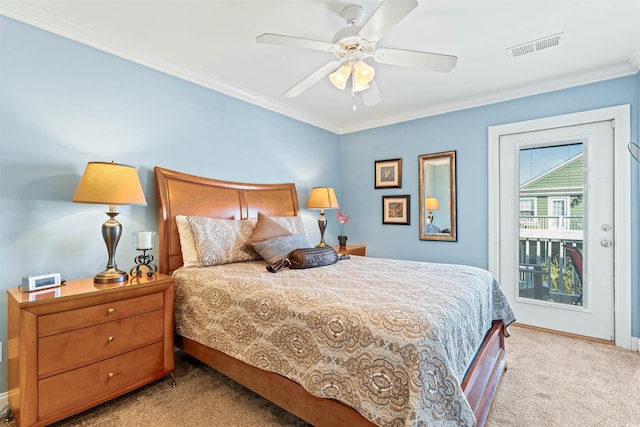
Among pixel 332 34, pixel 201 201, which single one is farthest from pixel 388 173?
pixel 201 201

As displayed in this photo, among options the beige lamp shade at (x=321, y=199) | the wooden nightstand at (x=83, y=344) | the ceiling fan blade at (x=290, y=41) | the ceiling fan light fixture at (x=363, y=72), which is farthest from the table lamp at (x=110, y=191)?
the beige lamp shade at (x=321, y=199)

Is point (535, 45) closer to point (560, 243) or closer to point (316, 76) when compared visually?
point (316, 76)

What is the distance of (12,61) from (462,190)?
13.8 feet

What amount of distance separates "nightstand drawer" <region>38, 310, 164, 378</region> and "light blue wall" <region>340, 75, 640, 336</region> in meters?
3.09

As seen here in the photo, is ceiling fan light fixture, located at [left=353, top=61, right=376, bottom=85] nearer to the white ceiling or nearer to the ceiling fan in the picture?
the ceiling fan

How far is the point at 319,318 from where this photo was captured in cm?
144

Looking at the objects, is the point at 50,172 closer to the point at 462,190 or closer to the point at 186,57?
the point at 186,57

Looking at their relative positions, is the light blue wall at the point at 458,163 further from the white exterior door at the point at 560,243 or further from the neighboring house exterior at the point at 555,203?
the neighboring house exterior at the point at 555,203

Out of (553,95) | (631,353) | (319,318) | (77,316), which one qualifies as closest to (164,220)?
(77,316)

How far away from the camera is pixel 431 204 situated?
3.91 m

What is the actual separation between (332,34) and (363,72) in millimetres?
485

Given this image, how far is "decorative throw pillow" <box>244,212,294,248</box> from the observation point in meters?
2.72

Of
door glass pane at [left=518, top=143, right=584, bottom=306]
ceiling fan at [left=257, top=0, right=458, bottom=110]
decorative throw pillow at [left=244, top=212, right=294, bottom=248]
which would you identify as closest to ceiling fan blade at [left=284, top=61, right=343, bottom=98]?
ceiling fan at [left=257, top=0, right=458, bottom=110]

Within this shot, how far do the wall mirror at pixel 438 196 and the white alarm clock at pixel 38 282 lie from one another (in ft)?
12.1
